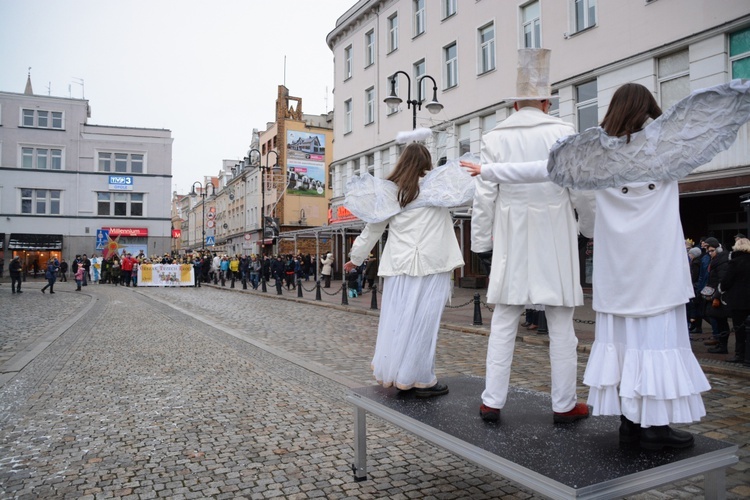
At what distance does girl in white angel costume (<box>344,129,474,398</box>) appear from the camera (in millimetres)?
3941

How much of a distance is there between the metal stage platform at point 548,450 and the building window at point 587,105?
1608 centimetres

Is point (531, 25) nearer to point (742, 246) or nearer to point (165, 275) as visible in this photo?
point (742, 246)

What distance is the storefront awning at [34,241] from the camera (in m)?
44.8

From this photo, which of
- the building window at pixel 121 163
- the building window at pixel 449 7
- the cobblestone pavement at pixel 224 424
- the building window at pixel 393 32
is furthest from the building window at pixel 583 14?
the building window at pixel 121 163

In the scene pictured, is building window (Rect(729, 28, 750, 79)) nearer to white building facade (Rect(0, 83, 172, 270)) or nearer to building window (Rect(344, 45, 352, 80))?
building window (Rect(344, 45, 352, 80))

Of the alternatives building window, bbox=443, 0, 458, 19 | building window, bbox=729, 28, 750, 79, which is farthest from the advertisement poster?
building window, bbox=729, 28, 750, 79

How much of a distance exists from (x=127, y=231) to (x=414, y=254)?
49.1m

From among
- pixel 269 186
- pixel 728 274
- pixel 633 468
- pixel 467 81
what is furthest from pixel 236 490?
pixel 269 186

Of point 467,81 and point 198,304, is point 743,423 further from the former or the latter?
point 467,81

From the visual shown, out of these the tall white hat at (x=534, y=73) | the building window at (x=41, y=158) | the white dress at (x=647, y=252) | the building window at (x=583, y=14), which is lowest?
the white dress at (x=647, y=252)

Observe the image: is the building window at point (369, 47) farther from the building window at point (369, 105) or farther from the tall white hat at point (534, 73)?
the tall white hat at point (534, 73)

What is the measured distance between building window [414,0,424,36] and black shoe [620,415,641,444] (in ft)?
84.0

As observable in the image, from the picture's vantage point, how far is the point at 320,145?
50.1 m

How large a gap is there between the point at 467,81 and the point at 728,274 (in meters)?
16.5
